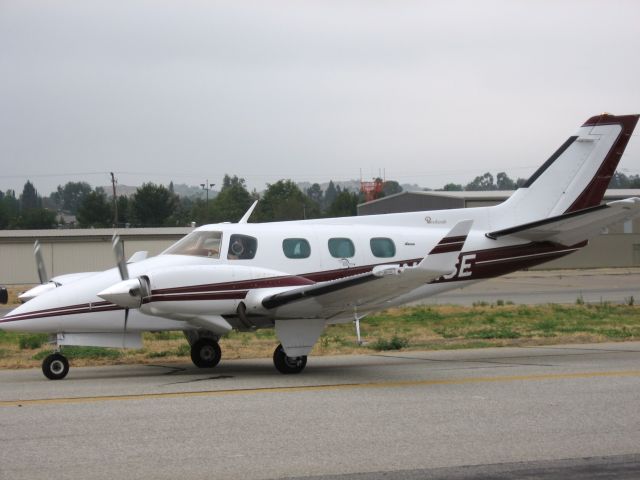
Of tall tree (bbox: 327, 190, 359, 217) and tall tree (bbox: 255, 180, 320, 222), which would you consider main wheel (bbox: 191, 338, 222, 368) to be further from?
tall tree (bbox: 327, 190, 359, 217)

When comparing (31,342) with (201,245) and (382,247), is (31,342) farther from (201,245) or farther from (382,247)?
(382,247)

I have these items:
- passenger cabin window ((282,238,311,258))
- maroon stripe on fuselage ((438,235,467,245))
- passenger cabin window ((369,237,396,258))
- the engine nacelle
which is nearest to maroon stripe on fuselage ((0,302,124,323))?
the engine nacelle

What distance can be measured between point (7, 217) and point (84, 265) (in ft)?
207

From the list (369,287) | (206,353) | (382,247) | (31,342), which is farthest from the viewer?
(31,342)

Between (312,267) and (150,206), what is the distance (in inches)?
3270

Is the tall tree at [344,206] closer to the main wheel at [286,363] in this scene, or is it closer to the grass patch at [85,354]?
the grass patch at [85,354]

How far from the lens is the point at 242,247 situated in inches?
600

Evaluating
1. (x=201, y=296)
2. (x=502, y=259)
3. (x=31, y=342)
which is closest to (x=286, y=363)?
(x=201, y=296)

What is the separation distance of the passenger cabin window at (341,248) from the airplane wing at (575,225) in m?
2.95

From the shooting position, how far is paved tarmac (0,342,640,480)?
7.75m

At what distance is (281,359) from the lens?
1473cm

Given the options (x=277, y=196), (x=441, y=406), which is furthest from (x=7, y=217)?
(x=441, y=406)

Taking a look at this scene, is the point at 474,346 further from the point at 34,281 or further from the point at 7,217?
the point at 7,217

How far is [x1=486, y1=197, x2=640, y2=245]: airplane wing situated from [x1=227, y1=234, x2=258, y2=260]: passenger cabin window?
4858mm
